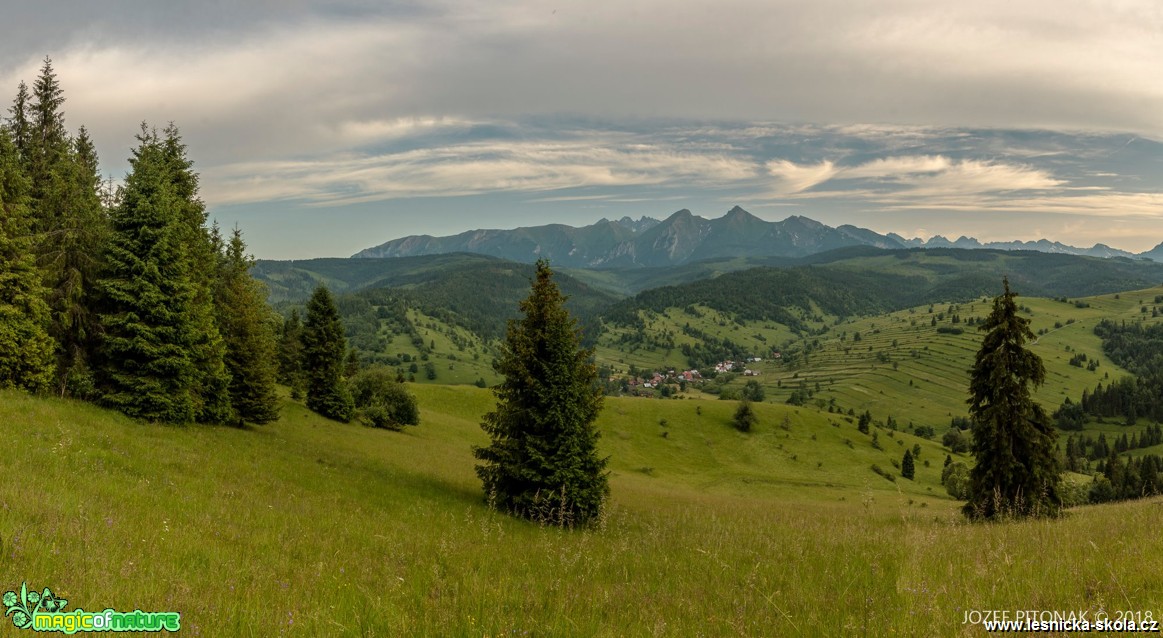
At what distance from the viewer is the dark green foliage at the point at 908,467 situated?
87.7 m

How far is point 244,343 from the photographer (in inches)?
1510

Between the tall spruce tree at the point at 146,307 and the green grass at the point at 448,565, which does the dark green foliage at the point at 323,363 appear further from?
the green grass at the point at 448,565

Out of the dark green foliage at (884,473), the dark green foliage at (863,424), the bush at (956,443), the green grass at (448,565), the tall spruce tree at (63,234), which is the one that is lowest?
the bush at (956,443)

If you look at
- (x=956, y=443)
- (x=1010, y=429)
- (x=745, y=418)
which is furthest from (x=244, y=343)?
(x=956, y=443)

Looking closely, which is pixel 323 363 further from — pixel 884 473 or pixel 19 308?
pixel 884 473

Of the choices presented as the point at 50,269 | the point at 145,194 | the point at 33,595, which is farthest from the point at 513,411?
the point at 50,269

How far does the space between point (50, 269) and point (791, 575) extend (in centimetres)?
3490

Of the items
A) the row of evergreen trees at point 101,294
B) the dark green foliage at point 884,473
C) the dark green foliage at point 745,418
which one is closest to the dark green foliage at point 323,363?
the row of evergreen trees at point 101,294

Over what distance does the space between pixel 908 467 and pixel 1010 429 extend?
2823 inches

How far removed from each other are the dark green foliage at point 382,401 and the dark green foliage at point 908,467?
79.5 m

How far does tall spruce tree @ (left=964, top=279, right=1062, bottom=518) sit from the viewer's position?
89.8 ft

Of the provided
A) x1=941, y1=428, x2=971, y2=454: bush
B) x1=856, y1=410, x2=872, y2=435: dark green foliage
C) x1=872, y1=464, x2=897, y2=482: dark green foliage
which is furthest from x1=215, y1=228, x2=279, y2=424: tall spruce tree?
x1=941, y1=428, x2=971, y2=454: bush

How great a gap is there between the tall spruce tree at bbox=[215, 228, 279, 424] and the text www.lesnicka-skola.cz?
136 ft

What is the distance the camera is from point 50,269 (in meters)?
25.8
